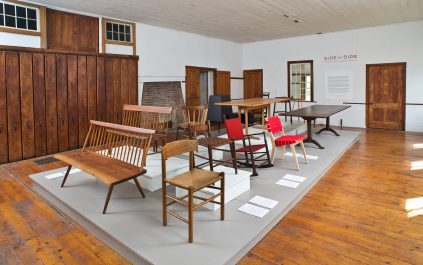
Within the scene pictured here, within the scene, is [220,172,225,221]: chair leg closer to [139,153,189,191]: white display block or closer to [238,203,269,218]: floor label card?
[238,203,269,218]: floor label card

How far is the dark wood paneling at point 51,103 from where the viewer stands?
18.7 ft

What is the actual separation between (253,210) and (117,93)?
4.77 meters

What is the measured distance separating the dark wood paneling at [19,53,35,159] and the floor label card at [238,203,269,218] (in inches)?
172

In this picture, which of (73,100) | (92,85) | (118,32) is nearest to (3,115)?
(73,100)

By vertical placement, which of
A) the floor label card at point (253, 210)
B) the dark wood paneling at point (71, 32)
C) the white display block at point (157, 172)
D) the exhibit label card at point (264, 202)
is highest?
the dark wood paneling at point (71, 32)

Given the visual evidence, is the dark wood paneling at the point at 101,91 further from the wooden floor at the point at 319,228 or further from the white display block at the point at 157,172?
the white display block at the point at 157,172

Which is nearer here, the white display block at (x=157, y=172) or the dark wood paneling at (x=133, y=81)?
the white display block at (x=157, y=172)

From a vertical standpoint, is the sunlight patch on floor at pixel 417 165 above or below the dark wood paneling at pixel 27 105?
below

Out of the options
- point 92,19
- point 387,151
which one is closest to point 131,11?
point 92,19

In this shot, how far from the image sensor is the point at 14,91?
5.30 metres

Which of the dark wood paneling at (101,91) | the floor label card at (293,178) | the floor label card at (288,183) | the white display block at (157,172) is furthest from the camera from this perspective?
the dark wood paneling at (101,91)

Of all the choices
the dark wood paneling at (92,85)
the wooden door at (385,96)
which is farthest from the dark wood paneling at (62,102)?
the wooden door at (385,96)

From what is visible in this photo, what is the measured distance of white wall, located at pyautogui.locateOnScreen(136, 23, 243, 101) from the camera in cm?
746

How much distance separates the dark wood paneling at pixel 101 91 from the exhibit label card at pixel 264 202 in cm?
433
